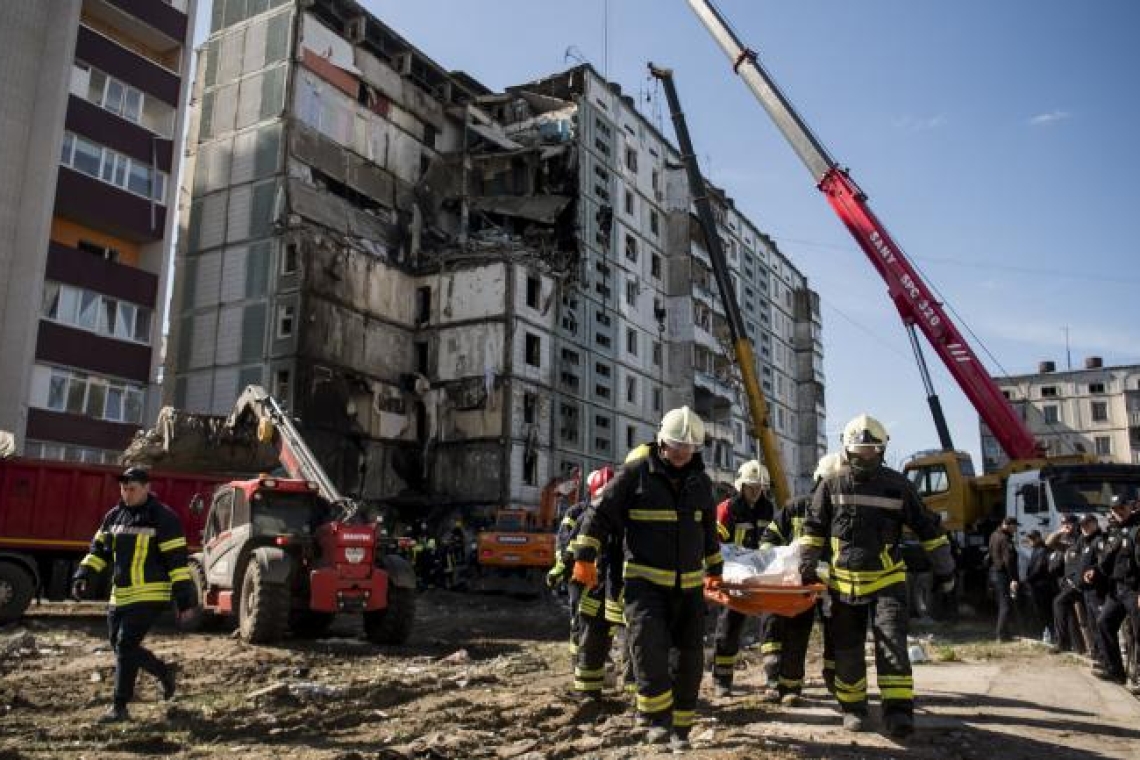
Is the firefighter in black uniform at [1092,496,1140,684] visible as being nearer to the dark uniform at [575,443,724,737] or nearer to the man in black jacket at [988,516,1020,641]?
the man in black jacket at [988,516,1020,641]

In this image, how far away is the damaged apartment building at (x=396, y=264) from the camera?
122 feet

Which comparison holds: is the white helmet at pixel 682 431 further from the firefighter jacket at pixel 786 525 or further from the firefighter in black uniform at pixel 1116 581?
the firefighter in black uniform at pixel 1116 581

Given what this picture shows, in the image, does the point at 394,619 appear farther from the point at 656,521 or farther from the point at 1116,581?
the point at 1116,581

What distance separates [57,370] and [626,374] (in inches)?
1116

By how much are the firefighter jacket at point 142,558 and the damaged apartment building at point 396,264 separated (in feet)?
91.9

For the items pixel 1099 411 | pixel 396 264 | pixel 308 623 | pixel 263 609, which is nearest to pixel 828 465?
pixel 263 609

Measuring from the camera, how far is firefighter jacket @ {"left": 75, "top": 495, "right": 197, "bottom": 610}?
7388 millimetres

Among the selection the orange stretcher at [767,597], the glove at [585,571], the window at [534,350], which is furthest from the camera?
the window at [534,350]

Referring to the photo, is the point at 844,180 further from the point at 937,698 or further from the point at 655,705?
the point at 655,705

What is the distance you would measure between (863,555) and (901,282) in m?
14.0

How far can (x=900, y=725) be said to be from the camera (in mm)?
5855

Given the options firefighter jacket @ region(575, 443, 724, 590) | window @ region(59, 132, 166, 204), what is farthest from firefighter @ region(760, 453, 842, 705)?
window @ region(59, 132, 166, 204)

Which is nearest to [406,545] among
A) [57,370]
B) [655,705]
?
[655,705]

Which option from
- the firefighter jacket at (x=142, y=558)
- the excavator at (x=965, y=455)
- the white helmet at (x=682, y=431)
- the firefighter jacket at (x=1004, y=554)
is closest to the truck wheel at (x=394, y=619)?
the firefighter jacket at (x=142, y=558)
